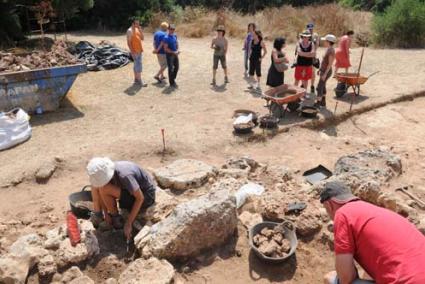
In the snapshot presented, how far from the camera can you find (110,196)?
518 cm

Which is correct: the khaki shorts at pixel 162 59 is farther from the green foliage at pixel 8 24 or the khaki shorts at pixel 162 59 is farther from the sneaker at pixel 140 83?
the green foliage at pixel 8 24

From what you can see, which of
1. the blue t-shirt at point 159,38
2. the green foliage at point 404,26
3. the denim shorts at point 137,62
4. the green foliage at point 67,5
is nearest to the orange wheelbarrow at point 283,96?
the blue t-shirt at point 159,38

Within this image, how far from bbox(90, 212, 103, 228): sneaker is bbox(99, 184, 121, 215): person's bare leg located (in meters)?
0.21

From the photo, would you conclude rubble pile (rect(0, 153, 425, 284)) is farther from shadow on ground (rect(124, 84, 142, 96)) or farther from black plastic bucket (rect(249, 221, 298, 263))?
shadow on ground (rect(124, 84, 142, 96))

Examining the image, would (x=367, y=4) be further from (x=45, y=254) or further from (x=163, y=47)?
(x=45, y=254)

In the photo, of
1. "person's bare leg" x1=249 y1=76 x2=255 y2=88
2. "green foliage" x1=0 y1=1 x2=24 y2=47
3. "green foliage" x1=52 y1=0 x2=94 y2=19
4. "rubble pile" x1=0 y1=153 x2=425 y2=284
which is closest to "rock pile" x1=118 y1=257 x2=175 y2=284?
"rubble pile" x1=0 y1=153 x2=425 y2=284

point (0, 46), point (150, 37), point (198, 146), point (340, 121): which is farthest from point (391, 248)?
point (150, 37)

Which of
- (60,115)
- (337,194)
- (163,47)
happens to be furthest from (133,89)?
(337,194)

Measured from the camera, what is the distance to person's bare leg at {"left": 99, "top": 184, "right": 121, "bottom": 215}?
16.5 feet

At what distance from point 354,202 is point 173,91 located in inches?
315

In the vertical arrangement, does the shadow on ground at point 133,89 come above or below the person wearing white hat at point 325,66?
below

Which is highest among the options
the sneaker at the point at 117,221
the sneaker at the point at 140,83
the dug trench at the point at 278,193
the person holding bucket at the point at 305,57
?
the person holding bucket at the point at 305,57

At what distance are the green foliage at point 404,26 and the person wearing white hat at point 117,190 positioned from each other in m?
14.0

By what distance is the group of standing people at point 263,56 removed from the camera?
952cm
